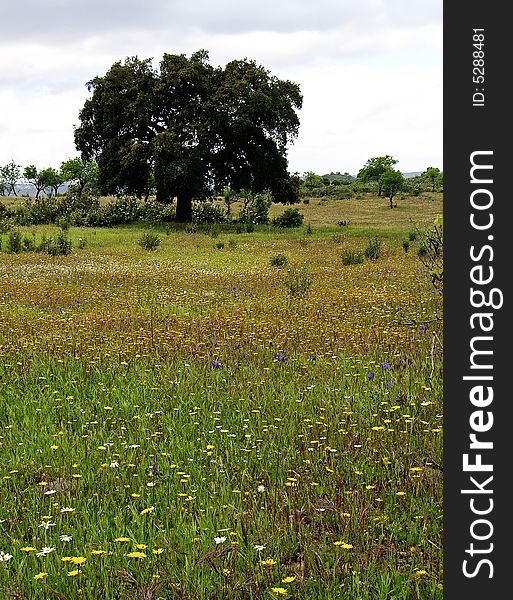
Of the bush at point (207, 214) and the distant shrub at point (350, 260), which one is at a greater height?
the bush at point (207, 214)

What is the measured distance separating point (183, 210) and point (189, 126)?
236 inches

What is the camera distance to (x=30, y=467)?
4555 mm

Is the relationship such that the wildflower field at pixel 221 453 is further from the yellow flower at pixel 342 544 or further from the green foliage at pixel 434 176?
the green foliage at pixel 434 176

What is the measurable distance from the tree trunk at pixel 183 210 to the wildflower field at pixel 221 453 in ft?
98.7

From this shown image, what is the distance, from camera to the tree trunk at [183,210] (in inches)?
1607

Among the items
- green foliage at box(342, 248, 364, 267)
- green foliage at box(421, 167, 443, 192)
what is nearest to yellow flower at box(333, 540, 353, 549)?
green foliage at box(342, 248, 364, 267)

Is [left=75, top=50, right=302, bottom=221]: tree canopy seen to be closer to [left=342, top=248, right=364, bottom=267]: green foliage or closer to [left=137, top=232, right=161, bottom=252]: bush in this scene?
[left=137, top=232, right=161, bottom=252]: bush

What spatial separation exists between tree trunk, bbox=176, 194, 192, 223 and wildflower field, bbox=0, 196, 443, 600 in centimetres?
3009

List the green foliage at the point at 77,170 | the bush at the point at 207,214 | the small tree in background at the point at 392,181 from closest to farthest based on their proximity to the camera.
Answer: the bush at the point at 207,214 < the small tree in background at the point at 392,181 < the green foliage at the point at 77,170

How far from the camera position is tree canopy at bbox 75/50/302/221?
1435 inches

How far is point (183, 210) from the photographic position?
4109cm

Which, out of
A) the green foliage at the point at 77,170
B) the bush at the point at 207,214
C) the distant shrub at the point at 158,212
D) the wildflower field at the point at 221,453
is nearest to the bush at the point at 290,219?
the bush at the point at 207,214

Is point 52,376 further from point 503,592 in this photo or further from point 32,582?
point 503,592

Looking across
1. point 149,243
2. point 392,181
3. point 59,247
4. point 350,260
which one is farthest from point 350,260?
point 392,181
